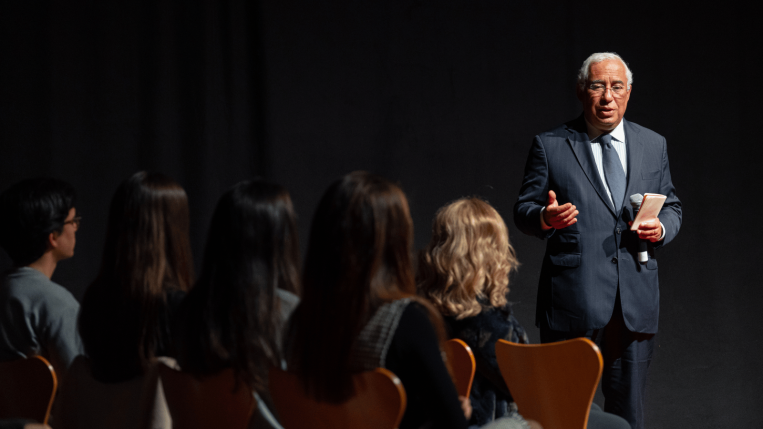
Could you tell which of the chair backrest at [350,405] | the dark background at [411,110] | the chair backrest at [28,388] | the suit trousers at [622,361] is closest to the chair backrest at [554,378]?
the chair backrest at [350,405]

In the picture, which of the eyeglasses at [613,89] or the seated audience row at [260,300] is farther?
the eyeglasses at [613,89]

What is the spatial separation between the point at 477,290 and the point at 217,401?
92 centimetres

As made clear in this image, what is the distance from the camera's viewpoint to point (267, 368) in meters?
1.37

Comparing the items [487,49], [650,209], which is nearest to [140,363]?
[650,209]

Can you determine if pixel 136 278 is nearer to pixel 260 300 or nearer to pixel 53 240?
pixel 260 300

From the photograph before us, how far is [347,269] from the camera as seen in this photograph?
1.25 meters

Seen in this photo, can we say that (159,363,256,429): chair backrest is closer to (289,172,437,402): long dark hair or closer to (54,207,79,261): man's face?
(289,172,437,402): long dark hair

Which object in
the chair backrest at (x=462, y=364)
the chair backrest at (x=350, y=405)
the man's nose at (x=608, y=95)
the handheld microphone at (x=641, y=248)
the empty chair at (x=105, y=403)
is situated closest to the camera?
the chair backrest at (x=350, y=405)

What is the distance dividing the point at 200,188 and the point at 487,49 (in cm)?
187

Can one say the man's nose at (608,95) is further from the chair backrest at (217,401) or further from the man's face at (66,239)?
the man's face at (66,239)

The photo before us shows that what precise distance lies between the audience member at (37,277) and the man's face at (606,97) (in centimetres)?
190

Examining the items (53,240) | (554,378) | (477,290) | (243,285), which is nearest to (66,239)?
(53,240)

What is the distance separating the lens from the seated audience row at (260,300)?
3.99 ft

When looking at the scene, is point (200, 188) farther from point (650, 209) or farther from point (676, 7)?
point (676, 7)
